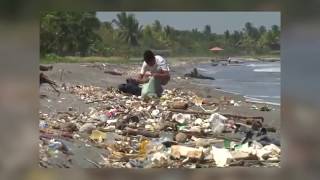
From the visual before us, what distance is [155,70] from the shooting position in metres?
5.27

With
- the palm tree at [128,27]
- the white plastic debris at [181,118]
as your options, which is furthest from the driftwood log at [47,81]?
the white plastic debris at [181,118]

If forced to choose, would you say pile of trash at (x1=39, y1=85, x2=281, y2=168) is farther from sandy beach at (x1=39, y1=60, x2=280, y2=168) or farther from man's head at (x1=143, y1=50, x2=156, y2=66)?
man's head at (x1=143, y1=50, x2=156, y2=66)

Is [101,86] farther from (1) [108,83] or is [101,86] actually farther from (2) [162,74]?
(2) [162,74]

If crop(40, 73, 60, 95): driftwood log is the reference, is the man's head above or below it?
above

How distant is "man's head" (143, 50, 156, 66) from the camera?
524cm

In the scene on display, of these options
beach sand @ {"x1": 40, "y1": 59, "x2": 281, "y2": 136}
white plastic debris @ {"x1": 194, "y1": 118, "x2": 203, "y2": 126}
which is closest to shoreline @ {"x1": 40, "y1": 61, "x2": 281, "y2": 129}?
beach sand @ {"x1": 40, "y1": 59, "x2": 281, "y2": 136}

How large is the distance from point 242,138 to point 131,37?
3.15ft

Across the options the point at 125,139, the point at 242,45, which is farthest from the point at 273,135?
the point at 125,139

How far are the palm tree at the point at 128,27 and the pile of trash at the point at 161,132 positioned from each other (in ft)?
1.12

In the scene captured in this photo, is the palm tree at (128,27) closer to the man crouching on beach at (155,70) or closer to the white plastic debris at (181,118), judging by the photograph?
the man crouching on beach at (155,70)

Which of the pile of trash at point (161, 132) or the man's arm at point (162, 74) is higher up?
the man's arm at point (162, 74)

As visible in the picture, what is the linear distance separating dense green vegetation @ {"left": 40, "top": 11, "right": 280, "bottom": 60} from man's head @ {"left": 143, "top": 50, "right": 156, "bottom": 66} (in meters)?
0.03

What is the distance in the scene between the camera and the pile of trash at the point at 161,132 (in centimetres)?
527
